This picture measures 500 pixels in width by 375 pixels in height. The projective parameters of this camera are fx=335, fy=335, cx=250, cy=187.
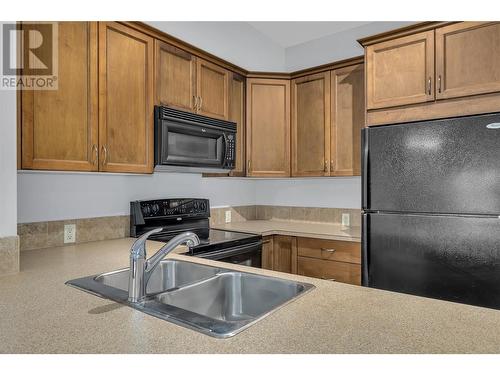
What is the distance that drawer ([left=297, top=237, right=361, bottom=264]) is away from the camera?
2.48 metres

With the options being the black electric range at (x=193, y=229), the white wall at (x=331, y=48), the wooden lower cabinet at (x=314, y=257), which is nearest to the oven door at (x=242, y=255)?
the black electric range at (x=193, y=229)

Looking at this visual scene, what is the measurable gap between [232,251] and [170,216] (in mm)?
584

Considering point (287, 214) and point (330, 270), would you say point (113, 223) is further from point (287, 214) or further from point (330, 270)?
point (287, 214)

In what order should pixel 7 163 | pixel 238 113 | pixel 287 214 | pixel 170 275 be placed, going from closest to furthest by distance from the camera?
pixel 7 163, pixel 170 275, pixel 238 113, pixel 287 214

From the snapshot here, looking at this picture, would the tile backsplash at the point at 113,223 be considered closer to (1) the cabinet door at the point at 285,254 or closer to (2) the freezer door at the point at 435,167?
(1) the cabinet door at the point at 285,254

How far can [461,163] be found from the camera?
1.89 meters

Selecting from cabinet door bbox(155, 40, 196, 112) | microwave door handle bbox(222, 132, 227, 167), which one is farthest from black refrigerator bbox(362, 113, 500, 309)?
cabinet door bbox(155, 40, 196, 112)

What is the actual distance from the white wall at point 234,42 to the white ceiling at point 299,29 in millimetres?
104

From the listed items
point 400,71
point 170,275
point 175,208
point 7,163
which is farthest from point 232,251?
point 400,71

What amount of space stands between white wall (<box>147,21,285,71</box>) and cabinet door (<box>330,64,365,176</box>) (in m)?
1.00

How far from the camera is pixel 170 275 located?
167cm

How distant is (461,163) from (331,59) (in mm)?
1923
